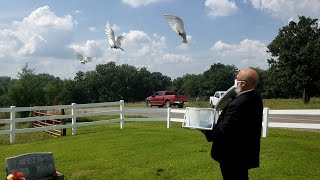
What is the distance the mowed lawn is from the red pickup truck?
26316mm

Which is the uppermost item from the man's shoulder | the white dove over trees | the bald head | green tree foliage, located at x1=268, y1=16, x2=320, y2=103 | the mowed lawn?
green tree foliage, located at x1=268, y1=16, x2=320, y2=103

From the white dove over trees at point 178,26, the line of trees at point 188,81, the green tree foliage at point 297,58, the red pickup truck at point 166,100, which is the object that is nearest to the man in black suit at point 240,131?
the white dove over trees at point 178,26

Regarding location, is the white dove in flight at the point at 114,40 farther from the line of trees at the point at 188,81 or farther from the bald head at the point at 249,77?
the line of trees at the point at 188,81

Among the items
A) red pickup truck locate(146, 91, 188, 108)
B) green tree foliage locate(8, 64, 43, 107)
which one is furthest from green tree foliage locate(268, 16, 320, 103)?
green tree foliage locate(8, 64, 43, 107)

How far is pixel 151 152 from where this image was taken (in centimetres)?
1035

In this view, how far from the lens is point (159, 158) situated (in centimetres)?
962

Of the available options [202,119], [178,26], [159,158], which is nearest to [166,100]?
[159,158]

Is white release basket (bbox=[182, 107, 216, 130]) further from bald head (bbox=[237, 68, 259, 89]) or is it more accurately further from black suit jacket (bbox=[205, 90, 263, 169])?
bald head (bbox=[237, 68, 259, 89])

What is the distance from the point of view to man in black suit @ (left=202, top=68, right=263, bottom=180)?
14.7 feet

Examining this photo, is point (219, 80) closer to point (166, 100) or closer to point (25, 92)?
point (166, 100)

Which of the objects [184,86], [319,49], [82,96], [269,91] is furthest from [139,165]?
[184,86]

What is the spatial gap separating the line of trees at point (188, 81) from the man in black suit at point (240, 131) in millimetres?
21011

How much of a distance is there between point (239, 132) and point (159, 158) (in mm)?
5281

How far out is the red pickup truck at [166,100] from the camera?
39.4 m
